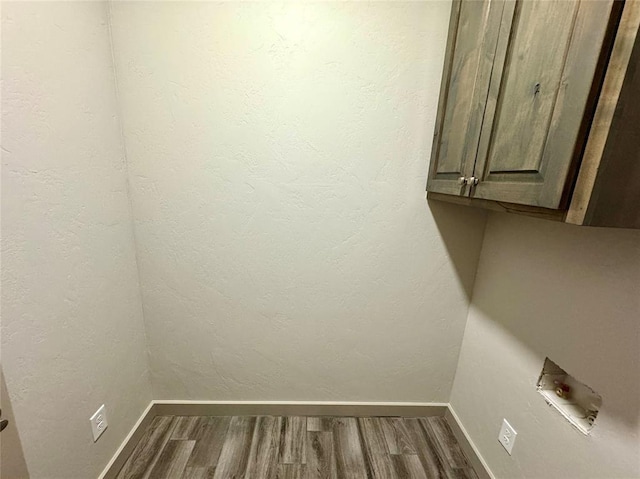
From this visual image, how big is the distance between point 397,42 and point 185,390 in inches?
83.1

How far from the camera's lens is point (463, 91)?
1.10 metres

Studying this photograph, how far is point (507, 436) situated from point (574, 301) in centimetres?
71

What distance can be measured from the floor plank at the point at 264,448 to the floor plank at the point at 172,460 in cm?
32

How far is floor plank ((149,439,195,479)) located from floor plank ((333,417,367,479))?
29.7 inches

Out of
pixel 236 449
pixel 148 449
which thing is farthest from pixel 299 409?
pixel 148 449

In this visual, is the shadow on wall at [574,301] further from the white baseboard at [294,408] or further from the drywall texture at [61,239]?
the drywall texture at [61,239]

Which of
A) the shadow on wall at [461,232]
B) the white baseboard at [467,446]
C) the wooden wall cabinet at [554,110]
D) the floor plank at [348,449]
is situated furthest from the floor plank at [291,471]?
the wooden wall cabinet at [554,110]

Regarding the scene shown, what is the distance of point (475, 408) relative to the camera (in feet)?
4.81

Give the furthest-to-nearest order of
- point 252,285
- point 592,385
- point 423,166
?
point 252,285, point 423,166, point 592,385

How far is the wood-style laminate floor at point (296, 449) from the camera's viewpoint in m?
1.35

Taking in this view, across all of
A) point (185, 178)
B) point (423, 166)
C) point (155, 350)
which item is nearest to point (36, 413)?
point (155, 350)

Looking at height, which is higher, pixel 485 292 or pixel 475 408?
pixel 485 292

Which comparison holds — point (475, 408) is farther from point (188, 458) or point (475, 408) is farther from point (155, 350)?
point (155, 350)

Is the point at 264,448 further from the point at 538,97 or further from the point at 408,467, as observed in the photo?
the point at 538,97
